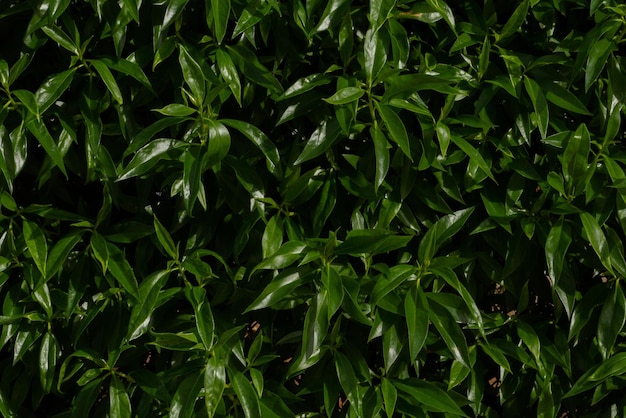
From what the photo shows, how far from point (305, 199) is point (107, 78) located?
61 centimetres

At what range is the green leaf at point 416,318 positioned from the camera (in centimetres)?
232

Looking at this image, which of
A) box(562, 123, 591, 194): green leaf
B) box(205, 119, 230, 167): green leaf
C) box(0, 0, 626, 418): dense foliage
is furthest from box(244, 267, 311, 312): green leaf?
box(562, 123, 591, 194): green leaf

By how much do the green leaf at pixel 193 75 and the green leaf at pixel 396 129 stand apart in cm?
45

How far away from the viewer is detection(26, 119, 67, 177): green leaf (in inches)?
89.1

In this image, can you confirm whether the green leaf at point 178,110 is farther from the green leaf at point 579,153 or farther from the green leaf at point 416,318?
the green leaf at point 579,153

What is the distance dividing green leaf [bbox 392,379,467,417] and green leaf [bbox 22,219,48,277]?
1001mm

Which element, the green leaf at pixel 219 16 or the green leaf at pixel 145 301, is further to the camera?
the green leaf at pixel 145 301

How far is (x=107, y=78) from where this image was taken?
2279mm

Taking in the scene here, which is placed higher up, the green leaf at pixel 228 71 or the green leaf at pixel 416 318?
the green leaf at pixel 228 71

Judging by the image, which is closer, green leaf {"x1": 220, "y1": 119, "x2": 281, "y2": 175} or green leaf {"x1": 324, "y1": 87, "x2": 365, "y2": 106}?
green leaf {"x1": 324, "y1": 87, "x2": 365, "y2": 106}

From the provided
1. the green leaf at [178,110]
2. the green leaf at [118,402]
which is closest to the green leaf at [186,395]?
the green leaf at [118,402]

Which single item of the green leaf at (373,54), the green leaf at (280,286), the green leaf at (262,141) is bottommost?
the green leaf at (280,286)

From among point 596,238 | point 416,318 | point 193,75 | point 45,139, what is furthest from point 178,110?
point 596,238

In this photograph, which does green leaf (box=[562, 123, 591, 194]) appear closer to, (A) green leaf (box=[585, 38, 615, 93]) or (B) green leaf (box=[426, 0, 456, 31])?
(A) green leaf (box=[585, 38, 615, 93])
